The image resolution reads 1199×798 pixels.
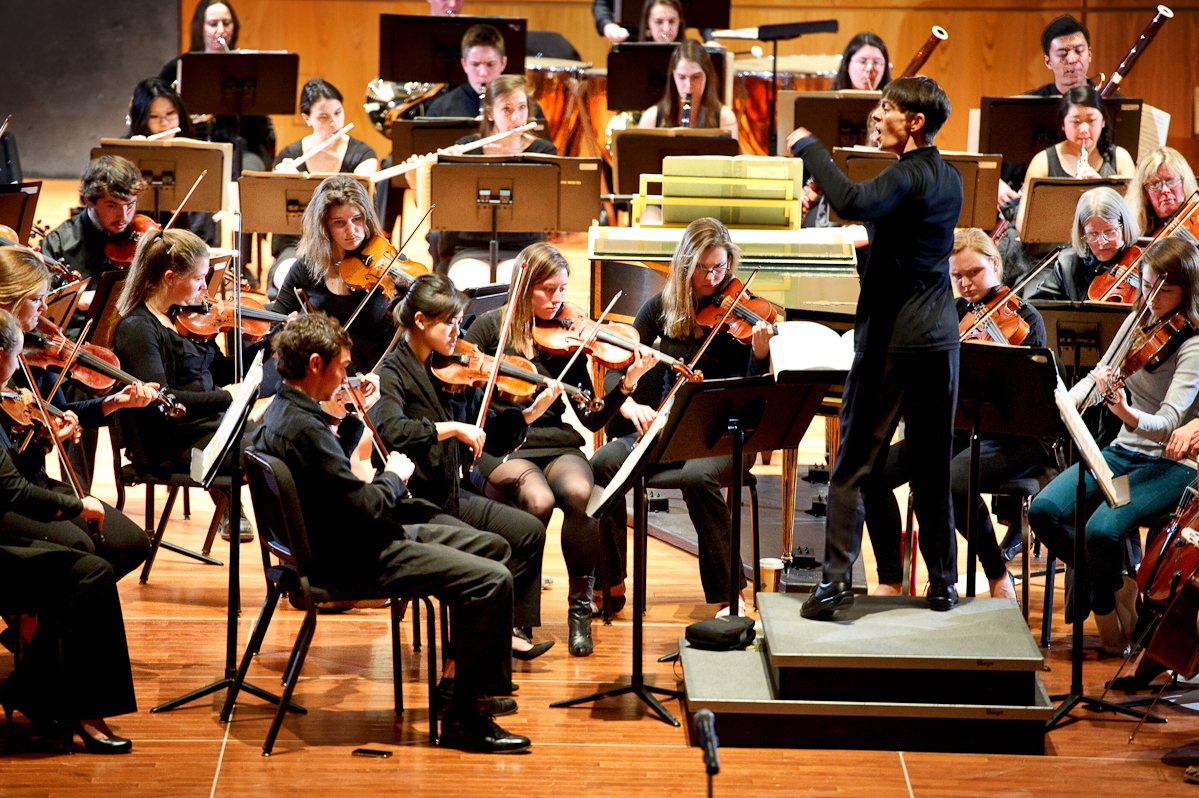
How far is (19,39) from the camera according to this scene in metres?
9.19

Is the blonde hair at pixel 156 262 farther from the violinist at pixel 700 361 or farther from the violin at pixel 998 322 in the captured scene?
the violin at pixel 998 322

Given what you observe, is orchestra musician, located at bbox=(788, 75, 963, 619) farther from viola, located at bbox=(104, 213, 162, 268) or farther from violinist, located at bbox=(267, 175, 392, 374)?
viola, located at bbox=(104, 213, 162, 268)

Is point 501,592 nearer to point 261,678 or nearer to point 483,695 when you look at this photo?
point 483,695

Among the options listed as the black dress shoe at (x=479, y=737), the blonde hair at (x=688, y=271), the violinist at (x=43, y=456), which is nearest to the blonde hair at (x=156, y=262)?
the violinist at (x=43, y=456)

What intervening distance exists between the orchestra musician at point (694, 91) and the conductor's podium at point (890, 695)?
344cm

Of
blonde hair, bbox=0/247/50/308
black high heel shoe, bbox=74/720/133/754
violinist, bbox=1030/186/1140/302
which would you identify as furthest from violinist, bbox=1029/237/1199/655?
blonde hair, bbox=0/247/50/308

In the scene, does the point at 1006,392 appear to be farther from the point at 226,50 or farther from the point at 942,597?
the point at 226,50

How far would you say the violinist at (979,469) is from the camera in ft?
12.6

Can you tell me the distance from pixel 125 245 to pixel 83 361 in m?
1.08

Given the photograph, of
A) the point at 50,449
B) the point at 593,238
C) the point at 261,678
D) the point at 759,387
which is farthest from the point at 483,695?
the point at 593,238

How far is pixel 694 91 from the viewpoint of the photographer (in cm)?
611

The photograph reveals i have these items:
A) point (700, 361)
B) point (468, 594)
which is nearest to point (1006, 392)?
A: point (700, 361)

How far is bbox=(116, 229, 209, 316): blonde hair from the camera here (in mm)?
3938

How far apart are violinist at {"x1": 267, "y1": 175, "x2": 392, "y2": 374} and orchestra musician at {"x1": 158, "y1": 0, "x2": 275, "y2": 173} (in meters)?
2.52
